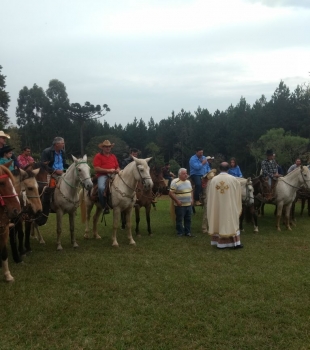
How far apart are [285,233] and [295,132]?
47.8 m

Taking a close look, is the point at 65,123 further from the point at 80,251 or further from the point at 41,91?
the point at 80,251

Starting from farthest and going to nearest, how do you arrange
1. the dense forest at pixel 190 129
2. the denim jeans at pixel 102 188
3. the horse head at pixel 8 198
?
the dense forest at pixel 190 129 < the denim jeans at pixel 102 188 < the horse head at pixel 8 198

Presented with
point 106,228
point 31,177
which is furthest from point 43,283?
point 106,228

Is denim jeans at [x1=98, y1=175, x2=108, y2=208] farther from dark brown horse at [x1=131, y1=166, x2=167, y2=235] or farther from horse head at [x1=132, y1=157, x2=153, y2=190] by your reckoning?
dark brown horse at [x1=131, y1=166, x2=167, y2=235]

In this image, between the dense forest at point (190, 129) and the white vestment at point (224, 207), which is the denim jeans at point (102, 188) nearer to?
the white vestment at point (224, 207)

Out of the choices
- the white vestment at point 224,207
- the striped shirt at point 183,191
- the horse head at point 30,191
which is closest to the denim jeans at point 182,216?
the striped shirt at point 183,191

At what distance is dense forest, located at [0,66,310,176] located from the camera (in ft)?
169

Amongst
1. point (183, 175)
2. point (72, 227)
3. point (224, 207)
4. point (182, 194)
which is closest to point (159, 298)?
point (224, 207)

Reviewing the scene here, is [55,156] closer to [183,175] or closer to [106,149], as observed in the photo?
[106,149]

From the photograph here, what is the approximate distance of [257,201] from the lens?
12.2 m

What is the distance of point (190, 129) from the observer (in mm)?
70438

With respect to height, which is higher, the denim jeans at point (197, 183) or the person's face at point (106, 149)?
the person's face at point (106, 149)

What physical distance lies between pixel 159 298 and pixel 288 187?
7805mm

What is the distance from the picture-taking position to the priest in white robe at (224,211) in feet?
28.5
